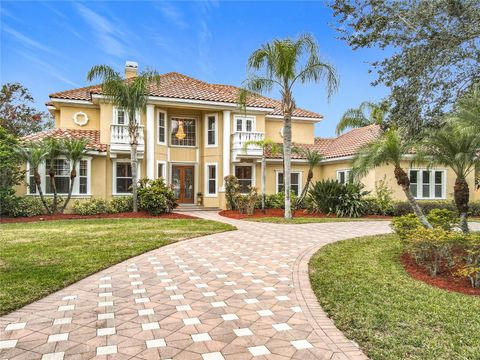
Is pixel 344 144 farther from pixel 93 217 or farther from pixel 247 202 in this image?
pixel 93 217

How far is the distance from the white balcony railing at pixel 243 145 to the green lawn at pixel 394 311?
14478 mm

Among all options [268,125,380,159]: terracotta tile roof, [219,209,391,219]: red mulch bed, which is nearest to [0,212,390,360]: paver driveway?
[219,209,391,219]: red mulch bed

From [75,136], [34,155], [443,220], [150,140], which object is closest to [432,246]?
[443,220]

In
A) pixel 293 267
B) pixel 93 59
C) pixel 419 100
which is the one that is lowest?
pixel 293 267

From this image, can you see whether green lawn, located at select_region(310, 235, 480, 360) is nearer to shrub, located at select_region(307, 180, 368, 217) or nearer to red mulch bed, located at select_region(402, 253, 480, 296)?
red mulch bed, located at select_region(402, 253, 480, 296)

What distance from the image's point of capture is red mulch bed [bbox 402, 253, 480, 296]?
6.25 metres

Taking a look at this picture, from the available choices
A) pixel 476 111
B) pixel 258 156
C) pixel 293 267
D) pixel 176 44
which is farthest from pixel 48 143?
pixel 476 111

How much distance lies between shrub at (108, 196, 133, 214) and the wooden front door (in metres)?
3.97

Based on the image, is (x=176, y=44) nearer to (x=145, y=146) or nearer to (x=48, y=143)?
(x=145, y=146)

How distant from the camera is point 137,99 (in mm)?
17812

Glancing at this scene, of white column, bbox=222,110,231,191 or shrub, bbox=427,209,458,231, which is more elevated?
white column, bbox=222,110,231,191

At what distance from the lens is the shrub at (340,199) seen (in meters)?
18.5

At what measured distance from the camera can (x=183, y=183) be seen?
23.4 metres

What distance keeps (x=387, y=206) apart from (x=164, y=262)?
1510 centimetres
